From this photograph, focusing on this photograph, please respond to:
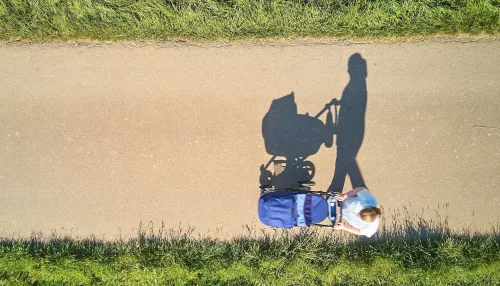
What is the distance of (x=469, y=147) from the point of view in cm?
547

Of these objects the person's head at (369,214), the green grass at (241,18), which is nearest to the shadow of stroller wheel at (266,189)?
the person's head at (369,214)

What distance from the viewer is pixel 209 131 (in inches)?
216

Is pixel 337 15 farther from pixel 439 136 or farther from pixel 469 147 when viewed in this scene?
pixel 469 147

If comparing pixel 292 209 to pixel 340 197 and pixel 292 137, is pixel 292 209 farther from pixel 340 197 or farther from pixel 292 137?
pixel 292 137

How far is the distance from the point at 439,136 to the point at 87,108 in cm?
504

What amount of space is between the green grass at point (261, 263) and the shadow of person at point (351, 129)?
3.05 ft

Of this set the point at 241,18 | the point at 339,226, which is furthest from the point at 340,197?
the point at 241,18

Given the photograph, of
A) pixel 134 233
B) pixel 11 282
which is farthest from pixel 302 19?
pixel 11 282

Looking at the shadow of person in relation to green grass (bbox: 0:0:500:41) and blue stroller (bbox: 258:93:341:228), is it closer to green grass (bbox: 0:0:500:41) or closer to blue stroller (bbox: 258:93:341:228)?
blue stroller (bbox: 258:93:341:228)

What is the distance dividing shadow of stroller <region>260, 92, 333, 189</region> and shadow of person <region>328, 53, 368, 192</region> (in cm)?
19

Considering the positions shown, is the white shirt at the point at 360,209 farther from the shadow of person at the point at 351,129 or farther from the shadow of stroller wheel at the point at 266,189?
the shadow of stroller wheel at the point at 266,189

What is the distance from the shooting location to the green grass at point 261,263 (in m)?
5.19

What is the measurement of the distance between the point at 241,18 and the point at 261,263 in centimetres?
338

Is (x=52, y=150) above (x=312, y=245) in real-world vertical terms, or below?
above
